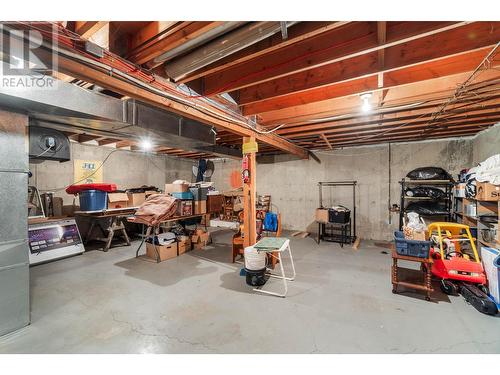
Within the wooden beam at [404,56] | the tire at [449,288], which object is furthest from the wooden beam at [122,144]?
the tire at [449,288]

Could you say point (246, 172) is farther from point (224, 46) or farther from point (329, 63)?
point (224, 46)

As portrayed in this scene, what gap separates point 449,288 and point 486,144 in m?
3.15

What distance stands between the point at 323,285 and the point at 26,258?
11.4 feet

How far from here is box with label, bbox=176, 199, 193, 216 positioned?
4.85 metres

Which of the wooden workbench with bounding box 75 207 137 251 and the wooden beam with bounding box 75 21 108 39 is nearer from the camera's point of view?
the wooden beam with bounding box 75 21 108 39

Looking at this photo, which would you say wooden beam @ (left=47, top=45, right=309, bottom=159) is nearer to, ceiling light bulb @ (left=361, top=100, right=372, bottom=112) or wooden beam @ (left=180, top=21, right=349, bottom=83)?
wooden beam @ (left=180, top=21, right=349, bottom=83)

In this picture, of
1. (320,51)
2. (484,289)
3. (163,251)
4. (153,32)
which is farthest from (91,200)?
(484,289)

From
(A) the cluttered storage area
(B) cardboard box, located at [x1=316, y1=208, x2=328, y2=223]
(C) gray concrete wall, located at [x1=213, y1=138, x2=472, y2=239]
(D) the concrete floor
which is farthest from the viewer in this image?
(B) cardboard box, located at [x1=316, y1=208, x2=328, y2=223]

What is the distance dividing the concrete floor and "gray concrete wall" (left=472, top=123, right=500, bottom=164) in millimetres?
2982

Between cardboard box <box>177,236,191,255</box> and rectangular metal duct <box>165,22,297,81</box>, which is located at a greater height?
rectangular metal duct <box>165,22,297,81</box>

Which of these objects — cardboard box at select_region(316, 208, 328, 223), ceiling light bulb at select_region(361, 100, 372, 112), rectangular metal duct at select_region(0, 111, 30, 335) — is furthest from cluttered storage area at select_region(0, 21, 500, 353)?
cardboard box at select_region(316, 208, 328, 223)
